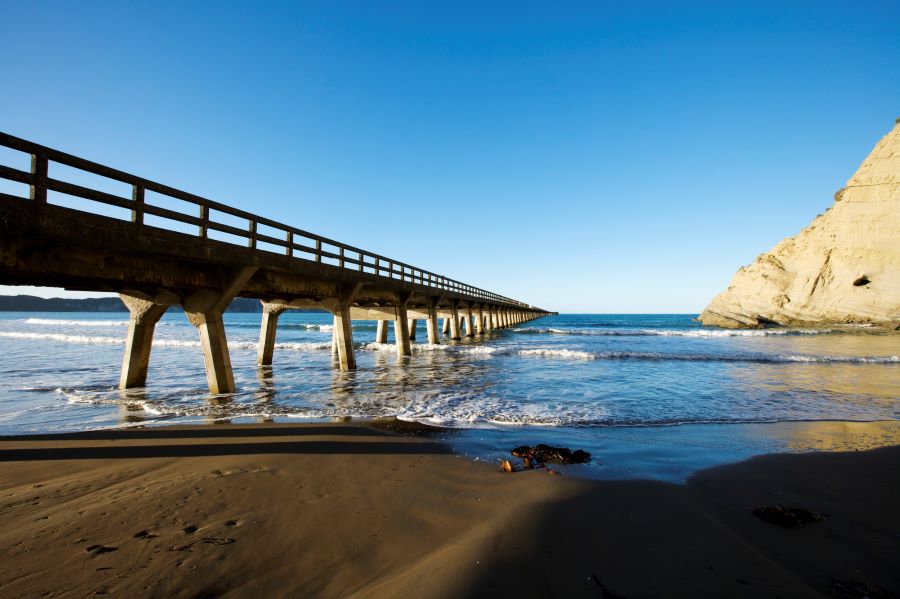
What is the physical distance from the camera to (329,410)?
905cm

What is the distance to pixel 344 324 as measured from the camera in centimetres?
1614

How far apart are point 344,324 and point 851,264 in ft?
216

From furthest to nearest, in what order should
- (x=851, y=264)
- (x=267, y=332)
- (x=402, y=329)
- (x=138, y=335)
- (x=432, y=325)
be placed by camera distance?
(x=851, y=264)
(x=432, y=325)
(x=402, y=329)
(x=267, y=332)
(x=138, y=335)

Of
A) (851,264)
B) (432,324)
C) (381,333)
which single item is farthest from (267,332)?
(851,264)

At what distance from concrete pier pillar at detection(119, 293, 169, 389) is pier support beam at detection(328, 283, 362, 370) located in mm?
6233

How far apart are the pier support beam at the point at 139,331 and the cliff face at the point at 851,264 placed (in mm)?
66737

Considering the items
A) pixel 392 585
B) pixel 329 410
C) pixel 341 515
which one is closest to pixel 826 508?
pixel 392 585

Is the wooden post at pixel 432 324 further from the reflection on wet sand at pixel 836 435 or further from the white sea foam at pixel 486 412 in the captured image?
the reflection on wet sand at pixel 836 435

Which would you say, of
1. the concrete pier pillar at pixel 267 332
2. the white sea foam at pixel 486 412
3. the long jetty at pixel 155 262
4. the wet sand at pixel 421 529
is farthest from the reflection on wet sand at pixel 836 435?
the concrete pier pillar at pixel 267 332

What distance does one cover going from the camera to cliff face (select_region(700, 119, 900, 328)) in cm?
A: 4962

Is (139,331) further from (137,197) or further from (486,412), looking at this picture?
(486,412)

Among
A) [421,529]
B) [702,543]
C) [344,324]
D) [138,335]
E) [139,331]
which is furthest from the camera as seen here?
[344,324]

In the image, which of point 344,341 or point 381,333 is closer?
point 344,341

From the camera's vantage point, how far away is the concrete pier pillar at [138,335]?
1008 cm
